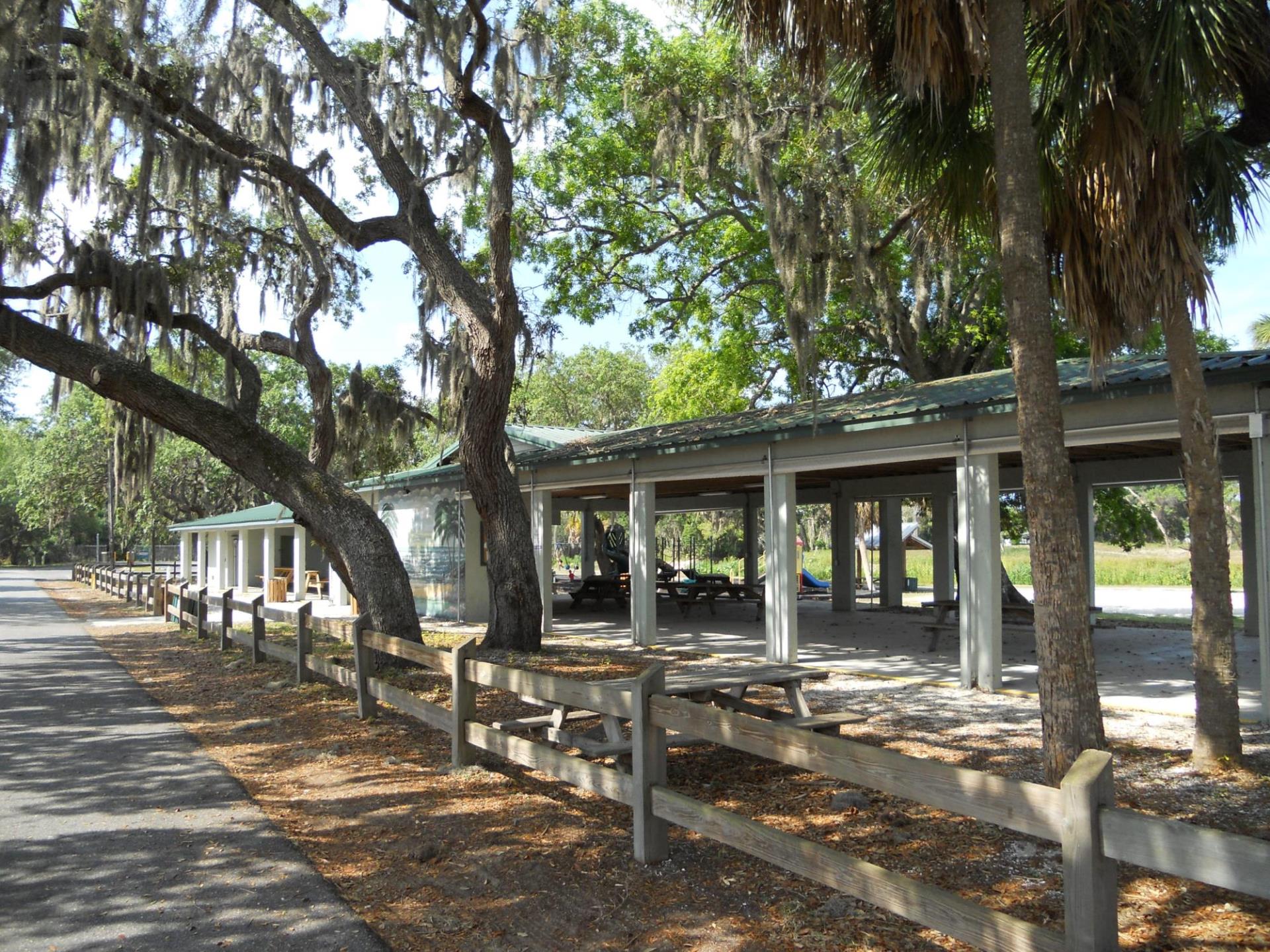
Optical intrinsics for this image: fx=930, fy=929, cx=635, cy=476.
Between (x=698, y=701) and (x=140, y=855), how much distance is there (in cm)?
369

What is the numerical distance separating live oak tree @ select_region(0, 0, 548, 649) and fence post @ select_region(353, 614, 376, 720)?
1522mm

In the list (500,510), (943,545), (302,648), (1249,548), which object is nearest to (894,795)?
(302,648)

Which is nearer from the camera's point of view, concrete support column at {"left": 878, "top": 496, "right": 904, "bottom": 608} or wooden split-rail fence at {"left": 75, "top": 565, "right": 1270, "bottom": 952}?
wooden split-rail fence at {"left": 75, "top": 565, "right": 1270, "bottom": 952}

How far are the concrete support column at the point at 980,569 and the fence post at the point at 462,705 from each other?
5.50 metres

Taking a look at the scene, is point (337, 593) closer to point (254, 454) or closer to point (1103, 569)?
point (254, 454)

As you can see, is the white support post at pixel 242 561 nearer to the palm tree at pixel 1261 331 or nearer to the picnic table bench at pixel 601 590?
the picnic table bench at pixel 601 590

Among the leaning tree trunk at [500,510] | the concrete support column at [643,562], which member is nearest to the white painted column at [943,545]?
the concrete support column at [643,562]

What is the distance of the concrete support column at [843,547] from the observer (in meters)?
19.1

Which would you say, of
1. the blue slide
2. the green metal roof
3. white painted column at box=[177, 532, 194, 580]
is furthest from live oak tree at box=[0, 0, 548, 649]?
white painted column at box=[177, 532, 194, 580]

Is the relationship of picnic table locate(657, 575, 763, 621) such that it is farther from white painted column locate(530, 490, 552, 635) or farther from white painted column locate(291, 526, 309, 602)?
white painted column locate(291, 526, 309, 602)

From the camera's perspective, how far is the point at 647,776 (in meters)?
4.45

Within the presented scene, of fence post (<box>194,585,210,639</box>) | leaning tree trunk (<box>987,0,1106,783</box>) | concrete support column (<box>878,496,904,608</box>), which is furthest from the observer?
concrete support column (<box>878,496,904,608</box>)

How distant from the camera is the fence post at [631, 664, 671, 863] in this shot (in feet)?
14.6

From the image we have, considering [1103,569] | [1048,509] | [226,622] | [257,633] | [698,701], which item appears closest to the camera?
[1048,509]
